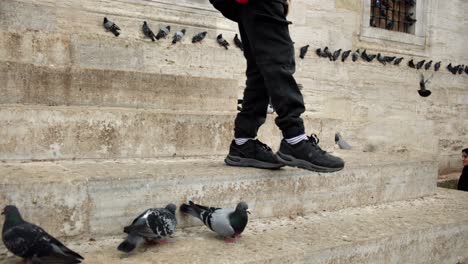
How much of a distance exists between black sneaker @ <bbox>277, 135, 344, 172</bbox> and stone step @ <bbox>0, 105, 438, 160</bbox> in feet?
2.87

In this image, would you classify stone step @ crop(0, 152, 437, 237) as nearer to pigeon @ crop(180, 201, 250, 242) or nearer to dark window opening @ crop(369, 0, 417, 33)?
pigeon @ crop(180, 201, 250, 242)

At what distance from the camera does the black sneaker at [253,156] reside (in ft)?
9.45

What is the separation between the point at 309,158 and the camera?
270 cm

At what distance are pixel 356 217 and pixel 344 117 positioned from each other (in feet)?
15.8

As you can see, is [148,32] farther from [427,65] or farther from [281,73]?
[427,65]

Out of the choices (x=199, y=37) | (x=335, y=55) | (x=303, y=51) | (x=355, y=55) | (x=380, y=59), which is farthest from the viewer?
(x=380, y=59)

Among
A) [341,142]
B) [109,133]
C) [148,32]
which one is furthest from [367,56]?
[109,133]

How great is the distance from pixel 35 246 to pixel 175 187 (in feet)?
2.80

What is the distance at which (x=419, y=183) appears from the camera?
142 inches

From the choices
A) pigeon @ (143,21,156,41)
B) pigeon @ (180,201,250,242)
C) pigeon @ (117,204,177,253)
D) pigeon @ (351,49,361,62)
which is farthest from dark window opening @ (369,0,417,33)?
pigeon @ (117,204,177,253)

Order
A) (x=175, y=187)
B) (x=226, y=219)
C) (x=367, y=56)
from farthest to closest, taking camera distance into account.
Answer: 1. (x=367, y=56)
2. (x=175, y=187)
3. (x=226, y=219)

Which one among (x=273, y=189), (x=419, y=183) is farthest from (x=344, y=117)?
(x=273, y=189)

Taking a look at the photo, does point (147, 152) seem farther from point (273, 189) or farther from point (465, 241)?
point (465, 241)

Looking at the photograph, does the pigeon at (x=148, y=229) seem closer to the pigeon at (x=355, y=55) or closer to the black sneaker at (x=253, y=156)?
the black sneaker at (x=253, y=156)
